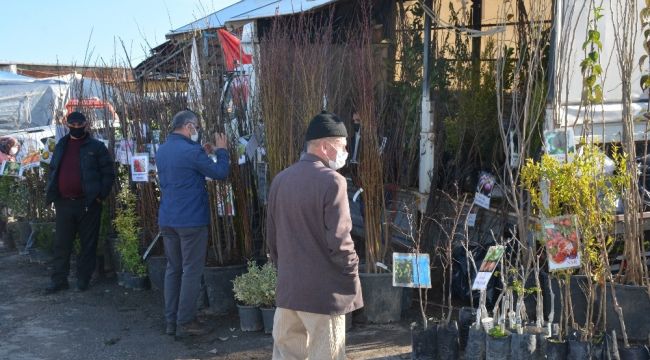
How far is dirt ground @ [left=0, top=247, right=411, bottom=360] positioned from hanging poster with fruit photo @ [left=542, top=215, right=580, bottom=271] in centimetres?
135

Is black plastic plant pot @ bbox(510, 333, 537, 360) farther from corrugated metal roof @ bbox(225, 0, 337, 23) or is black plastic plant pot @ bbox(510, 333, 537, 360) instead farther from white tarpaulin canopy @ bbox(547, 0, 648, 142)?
corrugated metal roof @ bbox(225, 0, 337, 23)

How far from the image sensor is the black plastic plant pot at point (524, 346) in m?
4.35

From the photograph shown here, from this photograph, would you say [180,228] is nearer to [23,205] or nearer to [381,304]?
[381,304]

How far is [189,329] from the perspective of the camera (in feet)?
18.9

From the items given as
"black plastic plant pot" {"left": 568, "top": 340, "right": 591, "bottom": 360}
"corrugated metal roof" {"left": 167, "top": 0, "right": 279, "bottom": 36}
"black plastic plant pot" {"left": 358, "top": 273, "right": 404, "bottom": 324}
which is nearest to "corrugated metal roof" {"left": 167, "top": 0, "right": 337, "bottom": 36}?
"corrugated metal roof" {"left": 167, "top": 0, "right": 279, "bottom": 36}

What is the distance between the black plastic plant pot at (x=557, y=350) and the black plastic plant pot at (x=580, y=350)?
0.05m

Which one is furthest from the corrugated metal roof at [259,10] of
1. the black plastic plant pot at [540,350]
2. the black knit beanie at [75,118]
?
the black plastic plant pot at [540,350]

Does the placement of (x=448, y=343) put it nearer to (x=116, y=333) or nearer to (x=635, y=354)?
(x=635, y=354)

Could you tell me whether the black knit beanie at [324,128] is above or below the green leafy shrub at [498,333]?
above

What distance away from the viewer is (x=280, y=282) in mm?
4027

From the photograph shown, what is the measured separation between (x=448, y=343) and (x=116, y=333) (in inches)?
115

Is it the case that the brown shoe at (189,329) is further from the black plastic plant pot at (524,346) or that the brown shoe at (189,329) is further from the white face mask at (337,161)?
the black plastic plant pot at (524,346)

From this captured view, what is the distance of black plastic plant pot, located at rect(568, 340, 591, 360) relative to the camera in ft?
13.9

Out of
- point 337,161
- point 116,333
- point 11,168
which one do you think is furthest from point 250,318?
point 11,168
